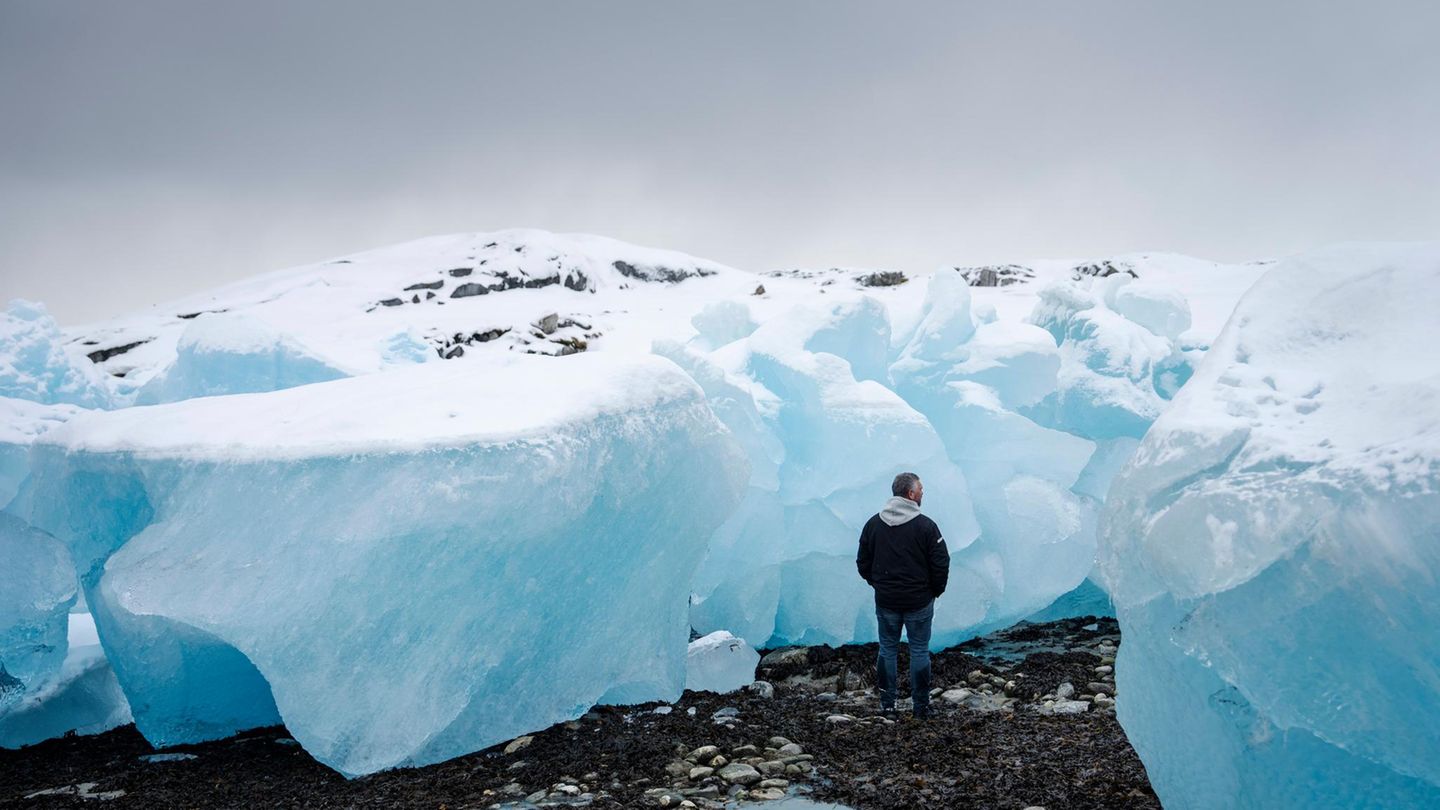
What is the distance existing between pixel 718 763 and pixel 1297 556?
3.01 meters

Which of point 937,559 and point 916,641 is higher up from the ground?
point 937,559

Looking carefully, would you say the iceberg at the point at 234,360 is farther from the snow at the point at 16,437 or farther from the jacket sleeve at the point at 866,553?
the jacket sleeve at the point at 866,553

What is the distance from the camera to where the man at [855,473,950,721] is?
5.42m

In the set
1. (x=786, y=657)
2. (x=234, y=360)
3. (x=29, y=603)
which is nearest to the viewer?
(x=29, y=603)

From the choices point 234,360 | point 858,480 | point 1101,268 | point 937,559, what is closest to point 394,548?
point 937,559

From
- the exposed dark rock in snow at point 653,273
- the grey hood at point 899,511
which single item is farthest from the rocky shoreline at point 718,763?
the exposed dark rock in snow at point 653,273

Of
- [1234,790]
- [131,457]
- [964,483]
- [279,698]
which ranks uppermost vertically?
[131,457]

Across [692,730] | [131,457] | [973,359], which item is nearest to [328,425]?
[131,457]

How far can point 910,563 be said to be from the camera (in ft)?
17.8

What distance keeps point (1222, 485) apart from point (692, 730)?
3400 millimetres

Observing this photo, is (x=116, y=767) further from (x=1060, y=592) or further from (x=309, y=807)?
(x=1060, y=592)

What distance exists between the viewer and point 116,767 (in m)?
5.39

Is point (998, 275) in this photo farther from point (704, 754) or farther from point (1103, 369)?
point (704, 754)

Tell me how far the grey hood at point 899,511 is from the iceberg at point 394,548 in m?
1.22
